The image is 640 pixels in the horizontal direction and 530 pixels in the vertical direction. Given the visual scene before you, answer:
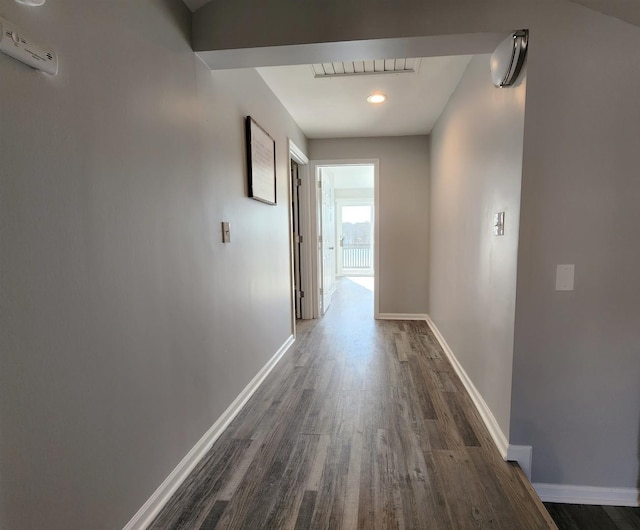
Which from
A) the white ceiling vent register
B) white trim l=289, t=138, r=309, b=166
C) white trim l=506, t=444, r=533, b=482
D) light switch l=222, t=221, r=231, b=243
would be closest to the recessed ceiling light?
the white ceiling vent register

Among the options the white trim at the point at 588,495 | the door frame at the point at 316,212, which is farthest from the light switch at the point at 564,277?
the door frame at the point at 316,212

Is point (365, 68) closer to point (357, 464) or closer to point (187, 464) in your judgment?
point (357, 464)

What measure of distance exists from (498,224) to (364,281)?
6.29m

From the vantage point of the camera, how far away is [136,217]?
4.16 ft

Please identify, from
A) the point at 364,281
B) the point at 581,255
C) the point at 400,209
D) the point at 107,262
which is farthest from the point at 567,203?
the point at 364,281

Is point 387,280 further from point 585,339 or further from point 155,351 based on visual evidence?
point 155,351

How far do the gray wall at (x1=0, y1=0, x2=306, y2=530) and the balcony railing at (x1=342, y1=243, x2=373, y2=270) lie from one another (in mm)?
7272

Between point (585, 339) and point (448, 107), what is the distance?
2252 millimetres

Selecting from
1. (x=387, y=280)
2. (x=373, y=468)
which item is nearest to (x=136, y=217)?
(x=373, y=468)

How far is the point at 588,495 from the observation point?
1645 mm

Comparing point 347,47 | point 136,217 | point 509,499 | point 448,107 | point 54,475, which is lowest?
point 509,499

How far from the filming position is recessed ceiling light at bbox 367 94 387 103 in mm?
2864

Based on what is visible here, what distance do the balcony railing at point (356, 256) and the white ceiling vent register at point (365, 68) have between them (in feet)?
22.0

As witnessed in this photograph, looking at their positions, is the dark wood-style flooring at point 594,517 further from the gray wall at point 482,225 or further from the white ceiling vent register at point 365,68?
the white ceiling vent register at point 365,68
